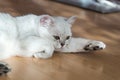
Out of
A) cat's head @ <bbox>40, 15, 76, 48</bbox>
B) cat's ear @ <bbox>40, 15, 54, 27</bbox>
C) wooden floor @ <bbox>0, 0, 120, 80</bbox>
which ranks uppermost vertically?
cat's ear @ <bbox>40, 15, 54, 27</bbox>

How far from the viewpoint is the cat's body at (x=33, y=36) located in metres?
1.77

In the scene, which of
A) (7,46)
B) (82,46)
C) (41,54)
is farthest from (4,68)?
(82,46)

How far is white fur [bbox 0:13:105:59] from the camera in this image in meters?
1.77

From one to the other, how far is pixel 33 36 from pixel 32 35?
2 cm

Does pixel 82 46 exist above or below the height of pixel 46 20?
below

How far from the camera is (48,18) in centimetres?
187

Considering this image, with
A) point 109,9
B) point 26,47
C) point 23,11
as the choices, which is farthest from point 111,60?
point 109,9

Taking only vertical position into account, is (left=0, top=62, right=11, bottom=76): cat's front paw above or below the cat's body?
below

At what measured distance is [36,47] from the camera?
5.92ft

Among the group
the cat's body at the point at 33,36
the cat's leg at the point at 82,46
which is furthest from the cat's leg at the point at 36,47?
the cat's leg at the point at 82,46

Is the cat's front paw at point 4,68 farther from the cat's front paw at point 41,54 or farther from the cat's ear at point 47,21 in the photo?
the cat's ear at point 47,21

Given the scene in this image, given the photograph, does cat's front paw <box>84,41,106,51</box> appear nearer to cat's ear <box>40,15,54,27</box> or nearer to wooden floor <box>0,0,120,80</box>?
wooden floor <box>0,0,120,80</box>

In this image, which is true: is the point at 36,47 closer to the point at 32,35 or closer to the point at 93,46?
the point at 32,35

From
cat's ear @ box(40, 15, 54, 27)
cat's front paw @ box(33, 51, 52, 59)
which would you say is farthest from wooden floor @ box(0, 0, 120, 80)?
cat's ear @ box(40, 15, 54, 27)
